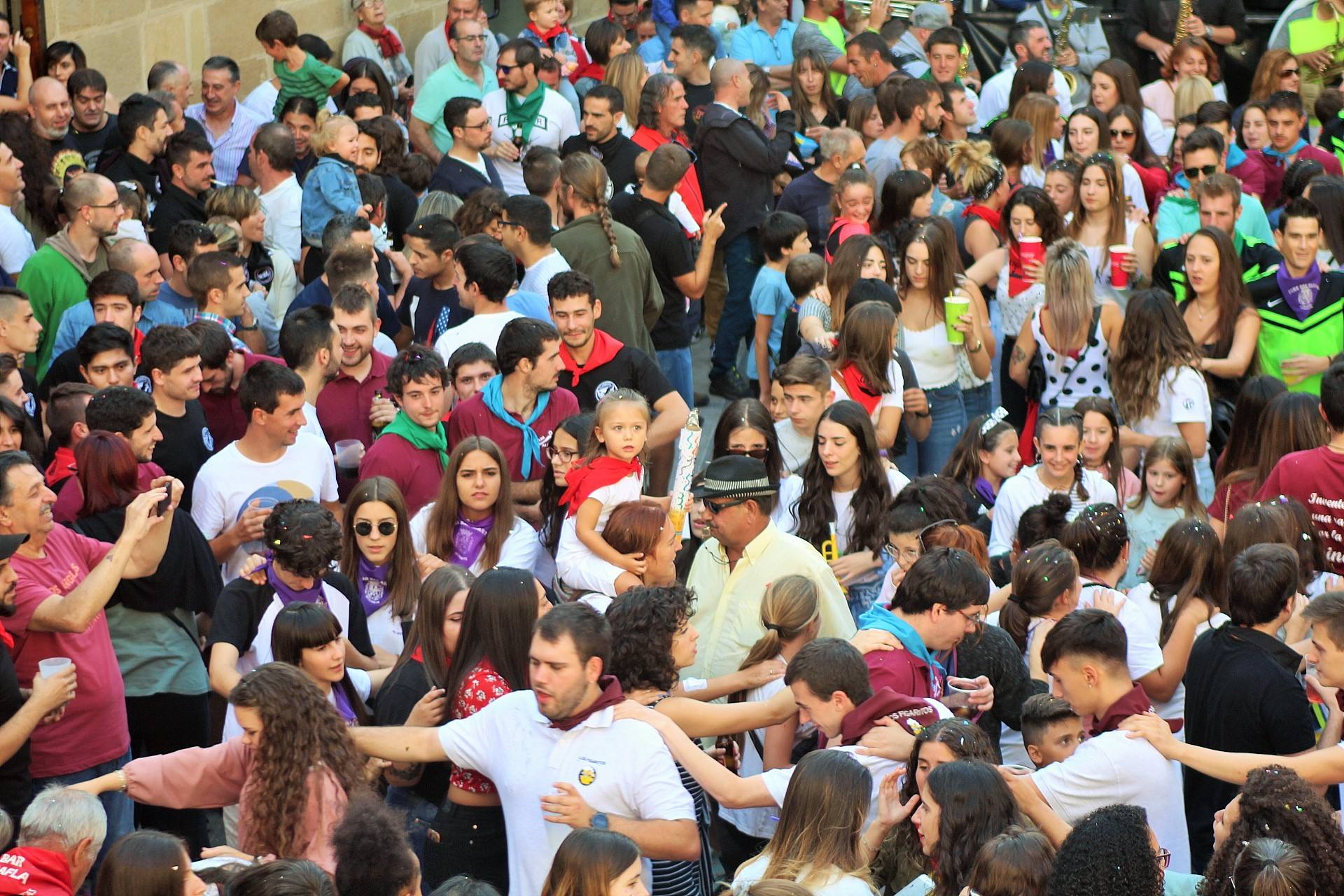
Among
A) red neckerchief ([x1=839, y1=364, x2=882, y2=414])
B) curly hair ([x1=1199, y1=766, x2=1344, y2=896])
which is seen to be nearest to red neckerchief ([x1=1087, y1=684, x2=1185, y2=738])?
curly hair ([x1=1199, y1=766, x2=1344, y2=896])

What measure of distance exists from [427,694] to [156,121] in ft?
16.9

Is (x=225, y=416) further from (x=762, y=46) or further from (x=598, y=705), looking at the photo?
(x=762, y=46)

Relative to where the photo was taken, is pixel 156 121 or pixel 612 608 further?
pixel 156 121

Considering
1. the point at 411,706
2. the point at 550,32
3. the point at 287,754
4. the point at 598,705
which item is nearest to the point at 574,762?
the point at 598,705

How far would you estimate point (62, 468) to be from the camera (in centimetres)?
567

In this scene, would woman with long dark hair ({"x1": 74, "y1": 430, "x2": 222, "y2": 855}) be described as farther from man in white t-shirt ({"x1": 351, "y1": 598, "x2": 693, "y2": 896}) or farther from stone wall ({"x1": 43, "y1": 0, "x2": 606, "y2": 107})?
stone wall ({"x1": 43, "y1": 0, "x2": 606, "y2": 107})

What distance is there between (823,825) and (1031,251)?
520 cm

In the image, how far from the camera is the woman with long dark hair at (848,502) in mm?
6027

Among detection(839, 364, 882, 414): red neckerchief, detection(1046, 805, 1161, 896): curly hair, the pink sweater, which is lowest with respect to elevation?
detection(839, 364, 882, 414): red neckerchief

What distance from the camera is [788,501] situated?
20.7ft

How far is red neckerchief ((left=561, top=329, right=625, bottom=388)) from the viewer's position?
23.0 feet

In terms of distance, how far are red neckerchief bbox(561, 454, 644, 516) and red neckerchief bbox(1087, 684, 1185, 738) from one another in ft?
6.62

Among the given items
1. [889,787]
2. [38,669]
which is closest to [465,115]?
[38,669]

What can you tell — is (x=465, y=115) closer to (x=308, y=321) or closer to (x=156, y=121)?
(x=156, y=121)
